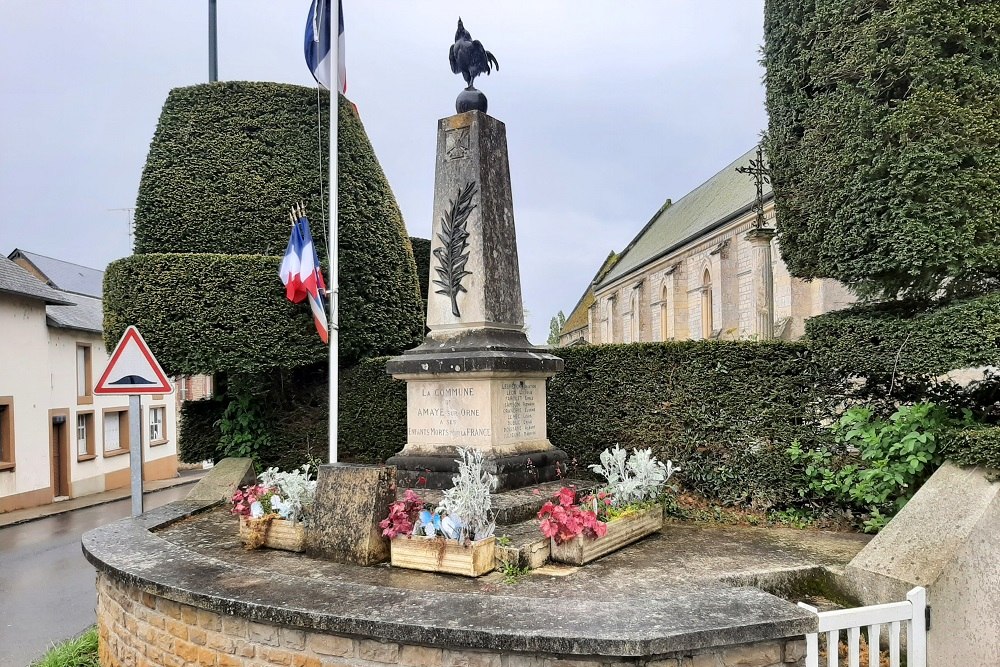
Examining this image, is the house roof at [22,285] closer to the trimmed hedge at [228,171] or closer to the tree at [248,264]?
the trimmed hedge at [228,171]

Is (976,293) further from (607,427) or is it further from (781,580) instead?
(607,427)

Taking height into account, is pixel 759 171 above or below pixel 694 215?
below

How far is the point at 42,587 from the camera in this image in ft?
33.1

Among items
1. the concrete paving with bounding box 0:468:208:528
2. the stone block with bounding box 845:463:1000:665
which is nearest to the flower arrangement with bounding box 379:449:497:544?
the stone block with bounding box 845:463:1000:665

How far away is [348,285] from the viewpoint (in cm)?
A: 1061

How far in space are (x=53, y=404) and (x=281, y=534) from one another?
17.8 meters

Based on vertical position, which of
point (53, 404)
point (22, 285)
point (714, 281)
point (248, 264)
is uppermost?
point (714, 281)

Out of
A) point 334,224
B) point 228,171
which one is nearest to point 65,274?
point 228,171

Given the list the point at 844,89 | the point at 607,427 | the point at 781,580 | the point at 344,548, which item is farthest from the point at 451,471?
the point at 844,89

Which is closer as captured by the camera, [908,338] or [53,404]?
[908,338]

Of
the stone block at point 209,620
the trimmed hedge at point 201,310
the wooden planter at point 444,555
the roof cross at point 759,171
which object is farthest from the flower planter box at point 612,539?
the trimmed hedge at point 201,310

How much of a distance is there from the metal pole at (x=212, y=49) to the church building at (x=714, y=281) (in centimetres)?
893

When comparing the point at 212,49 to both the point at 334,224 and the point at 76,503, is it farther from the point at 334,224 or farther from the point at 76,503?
the point at 76,503

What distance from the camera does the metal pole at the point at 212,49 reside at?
11703 mm
